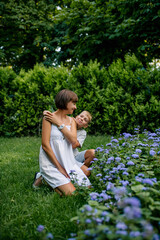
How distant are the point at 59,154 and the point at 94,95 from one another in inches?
194

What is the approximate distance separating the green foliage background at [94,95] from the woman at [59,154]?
4.15 metres

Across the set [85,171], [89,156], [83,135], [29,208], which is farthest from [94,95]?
[29,208]

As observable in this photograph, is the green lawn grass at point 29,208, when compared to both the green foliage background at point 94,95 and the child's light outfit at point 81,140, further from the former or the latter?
the green foliage background at point 94,95

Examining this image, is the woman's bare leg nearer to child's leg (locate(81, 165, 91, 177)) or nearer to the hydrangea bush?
the hydrangea bush

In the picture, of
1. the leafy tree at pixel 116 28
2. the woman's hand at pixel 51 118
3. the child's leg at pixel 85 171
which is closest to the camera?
the woman's hand at pixel 51 118

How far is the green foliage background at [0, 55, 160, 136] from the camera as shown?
6.72 m

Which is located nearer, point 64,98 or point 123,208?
point 123,208

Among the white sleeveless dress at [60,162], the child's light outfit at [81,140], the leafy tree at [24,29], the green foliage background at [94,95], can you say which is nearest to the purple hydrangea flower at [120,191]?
the white sleeveless dress at [60,162]

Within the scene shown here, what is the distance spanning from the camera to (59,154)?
2.92m

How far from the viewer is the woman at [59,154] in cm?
278

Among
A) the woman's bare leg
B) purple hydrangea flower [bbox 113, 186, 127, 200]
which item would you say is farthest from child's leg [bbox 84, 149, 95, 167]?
purple hydrangea flower [bbox 113, 186, 127, 200]

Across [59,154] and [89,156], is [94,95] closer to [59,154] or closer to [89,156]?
[89,156]

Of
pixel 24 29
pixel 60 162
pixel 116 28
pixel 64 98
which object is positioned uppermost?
pixel 24 29

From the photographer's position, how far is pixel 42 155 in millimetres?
2928
